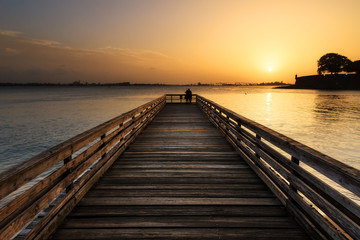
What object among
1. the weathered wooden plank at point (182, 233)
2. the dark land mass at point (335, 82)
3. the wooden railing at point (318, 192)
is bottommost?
the weathered wooden plank at point (182, 233)

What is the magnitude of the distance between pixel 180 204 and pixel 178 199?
0.55 feet

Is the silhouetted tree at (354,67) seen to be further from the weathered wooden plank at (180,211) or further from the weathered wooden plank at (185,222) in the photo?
the weathered wooden plank at (185,222)

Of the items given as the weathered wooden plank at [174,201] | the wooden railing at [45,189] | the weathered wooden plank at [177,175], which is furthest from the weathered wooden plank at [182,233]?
the weathered wooden plank at [177,175]

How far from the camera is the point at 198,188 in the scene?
3.93m

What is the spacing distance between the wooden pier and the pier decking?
A: 14 millimetres

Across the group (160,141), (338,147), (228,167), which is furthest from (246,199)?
(338,147)

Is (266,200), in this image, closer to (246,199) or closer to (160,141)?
(246,199)

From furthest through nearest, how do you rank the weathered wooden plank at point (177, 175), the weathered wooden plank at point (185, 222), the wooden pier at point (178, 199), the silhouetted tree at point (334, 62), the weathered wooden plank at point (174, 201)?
the silhouetted tree at point (334, 62) → the weathered wooden plank at point (177, 175) → the weathered wooden plank at point (174, 201) → the weathered wooden plank at point (185, 222) → the wooden pier at point (178, 199)

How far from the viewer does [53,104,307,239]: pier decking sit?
272cm

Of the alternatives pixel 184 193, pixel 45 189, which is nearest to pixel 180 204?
pixel 184 193

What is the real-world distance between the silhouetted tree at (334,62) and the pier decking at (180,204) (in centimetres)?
11787

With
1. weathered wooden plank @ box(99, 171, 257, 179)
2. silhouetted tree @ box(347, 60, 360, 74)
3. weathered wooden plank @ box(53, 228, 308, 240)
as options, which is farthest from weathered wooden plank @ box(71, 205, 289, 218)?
silhouetted tree @ box(347, 60, 360, 74)

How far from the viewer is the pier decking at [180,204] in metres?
2.72

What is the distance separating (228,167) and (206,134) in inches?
147
